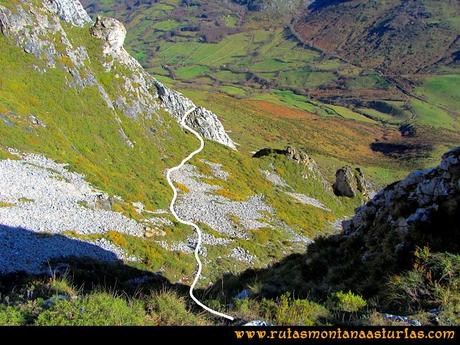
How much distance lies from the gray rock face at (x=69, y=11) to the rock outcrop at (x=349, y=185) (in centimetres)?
5771

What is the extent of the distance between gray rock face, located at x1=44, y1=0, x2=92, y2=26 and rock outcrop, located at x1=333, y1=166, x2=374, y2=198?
2272 inches

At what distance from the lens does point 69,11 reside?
214ft

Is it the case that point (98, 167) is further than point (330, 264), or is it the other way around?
point (98, 167)

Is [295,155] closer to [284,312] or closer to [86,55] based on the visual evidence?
[86,55]

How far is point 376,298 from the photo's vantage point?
13.0m

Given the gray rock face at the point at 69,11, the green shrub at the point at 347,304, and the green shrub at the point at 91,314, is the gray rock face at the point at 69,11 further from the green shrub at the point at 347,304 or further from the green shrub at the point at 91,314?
the green shrub at the point at 347,304

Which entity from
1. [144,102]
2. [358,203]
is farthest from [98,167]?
[358,203]

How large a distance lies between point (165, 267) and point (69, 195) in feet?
32.9

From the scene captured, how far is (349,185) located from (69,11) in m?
62.1

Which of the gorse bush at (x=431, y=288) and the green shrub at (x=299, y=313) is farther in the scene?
the gorse bush at (x=431, y=288)

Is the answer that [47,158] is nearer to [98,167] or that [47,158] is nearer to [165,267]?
[98,167]

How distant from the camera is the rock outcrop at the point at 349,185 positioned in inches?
3509

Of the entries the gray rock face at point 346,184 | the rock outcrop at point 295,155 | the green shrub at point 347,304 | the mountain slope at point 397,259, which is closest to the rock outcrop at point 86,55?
the rock outcrop at point 295,155
